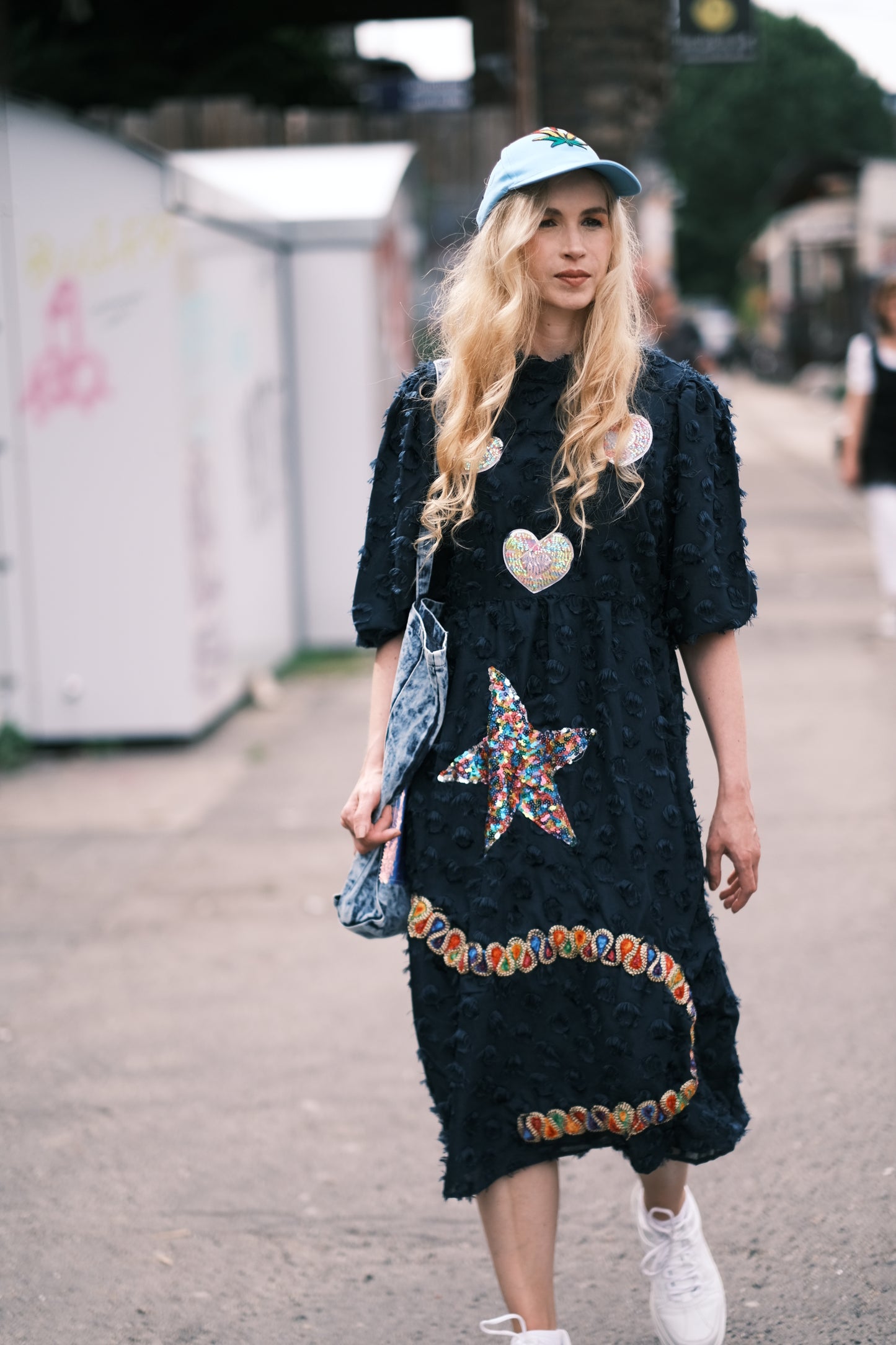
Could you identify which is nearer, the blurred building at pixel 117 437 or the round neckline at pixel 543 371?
the round neckline at pixel 543 371

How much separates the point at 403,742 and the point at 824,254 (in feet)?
118

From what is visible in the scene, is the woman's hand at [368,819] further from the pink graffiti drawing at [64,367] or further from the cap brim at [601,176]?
the pink graffiti drawing at [64,367]

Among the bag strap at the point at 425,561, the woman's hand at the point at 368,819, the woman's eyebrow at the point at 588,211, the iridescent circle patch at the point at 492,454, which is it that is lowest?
the woman's hand at the point at 368,819

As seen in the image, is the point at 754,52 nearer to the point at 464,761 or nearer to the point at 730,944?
the point at 730,944

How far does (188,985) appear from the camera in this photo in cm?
464

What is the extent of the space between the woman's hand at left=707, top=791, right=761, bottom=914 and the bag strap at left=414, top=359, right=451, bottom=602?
0.56 m

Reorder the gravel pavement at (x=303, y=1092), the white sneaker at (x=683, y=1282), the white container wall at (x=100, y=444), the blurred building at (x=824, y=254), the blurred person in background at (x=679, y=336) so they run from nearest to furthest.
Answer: the white sneaker at (x=683, y=1282) → the gravel pavement at (x=303, y=1092) → the white container wall at (x=100, y=444) → the blurred person in background at (x=679, y=336) → the blurred building at (x=824, y=254)

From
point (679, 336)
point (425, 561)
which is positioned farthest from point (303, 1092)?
point (679, 336)

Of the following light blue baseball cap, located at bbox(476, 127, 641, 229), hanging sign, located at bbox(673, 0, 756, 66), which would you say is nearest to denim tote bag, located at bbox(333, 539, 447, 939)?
light blue baseball cap, located at bbox(476, 127, 641, 229)

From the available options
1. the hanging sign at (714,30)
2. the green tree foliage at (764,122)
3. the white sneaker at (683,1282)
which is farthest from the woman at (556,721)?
the green tree foliage at (764,122)

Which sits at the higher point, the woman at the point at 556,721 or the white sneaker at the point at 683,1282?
the woman at the point at 556,721

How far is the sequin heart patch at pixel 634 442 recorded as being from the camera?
8.07 feet

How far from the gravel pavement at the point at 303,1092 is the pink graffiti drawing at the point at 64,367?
1596 mm

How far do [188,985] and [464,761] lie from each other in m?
2.40
